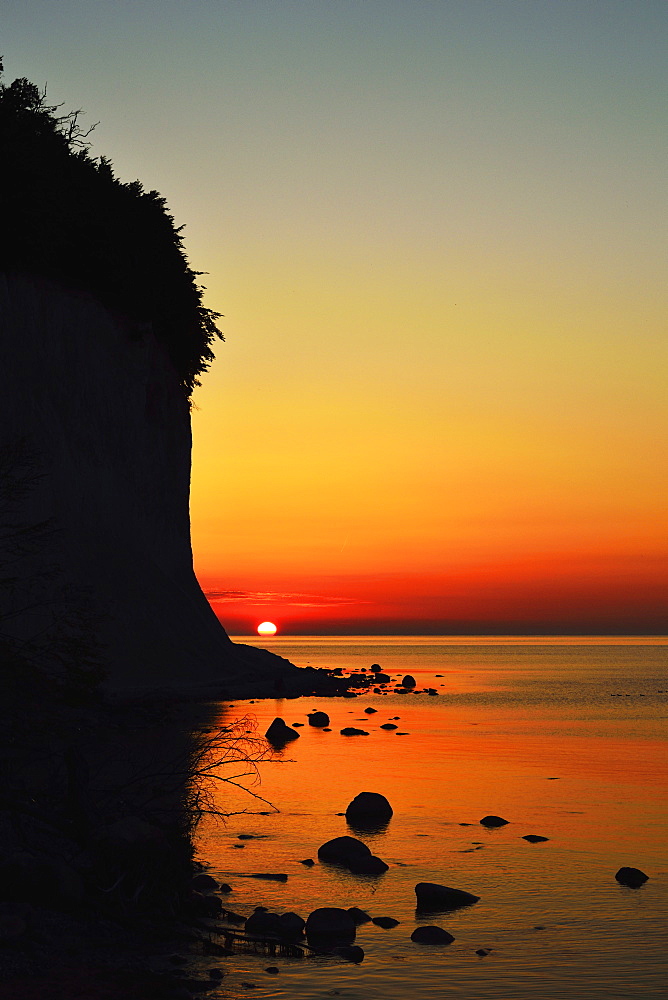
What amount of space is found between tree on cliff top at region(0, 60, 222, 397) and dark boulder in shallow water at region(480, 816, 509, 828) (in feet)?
112

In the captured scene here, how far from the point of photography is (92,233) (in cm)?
5394

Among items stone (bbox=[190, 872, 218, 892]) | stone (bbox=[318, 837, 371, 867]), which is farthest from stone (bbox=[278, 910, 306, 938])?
stone (bbox=[318, 837, 371, 867])

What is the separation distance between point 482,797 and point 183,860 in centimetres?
1725

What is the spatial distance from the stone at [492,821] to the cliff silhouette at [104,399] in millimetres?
19841

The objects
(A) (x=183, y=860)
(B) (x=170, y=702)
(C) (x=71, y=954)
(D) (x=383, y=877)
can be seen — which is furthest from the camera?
(B) (x=170, y=702)

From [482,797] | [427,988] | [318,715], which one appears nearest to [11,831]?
[427,988]

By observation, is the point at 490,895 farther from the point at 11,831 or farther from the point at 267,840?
the point at 11,831

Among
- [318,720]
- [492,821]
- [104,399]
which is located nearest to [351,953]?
[492,821]

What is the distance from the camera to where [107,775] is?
94.9ft

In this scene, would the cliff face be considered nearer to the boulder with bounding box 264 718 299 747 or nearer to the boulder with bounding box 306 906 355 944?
the boulder with bounding box 264 718 299 747

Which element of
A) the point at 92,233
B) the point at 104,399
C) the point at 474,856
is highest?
the point at 92,233

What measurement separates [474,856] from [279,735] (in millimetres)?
23706

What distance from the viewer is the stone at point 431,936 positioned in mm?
16094

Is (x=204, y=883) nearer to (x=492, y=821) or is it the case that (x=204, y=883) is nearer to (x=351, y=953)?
(x=351, y=953)
